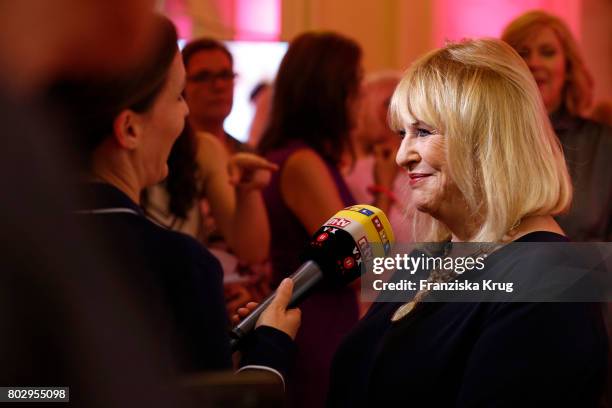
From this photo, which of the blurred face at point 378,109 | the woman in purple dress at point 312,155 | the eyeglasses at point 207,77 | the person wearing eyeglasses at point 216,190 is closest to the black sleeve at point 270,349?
the woman in purple dress at point 312,155

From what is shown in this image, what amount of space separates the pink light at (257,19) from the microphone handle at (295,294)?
305 cm

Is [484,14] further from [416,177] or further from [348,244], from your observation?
[348,244]

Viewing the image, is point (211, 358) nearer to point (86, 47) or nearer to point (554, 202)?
point (554, 202)

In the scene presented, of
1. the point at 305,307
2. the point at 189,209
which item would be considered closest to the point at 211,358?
the point at 305,307

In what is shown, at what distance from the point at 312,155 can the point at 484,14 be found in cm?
185

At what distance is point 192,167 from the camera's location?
86.0 inches

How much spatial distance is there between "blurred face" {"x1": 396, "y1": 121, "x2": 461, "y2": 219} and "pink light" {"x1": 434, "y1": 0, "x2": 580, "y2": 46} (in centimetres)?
225

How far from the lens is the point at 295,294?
4.14ft

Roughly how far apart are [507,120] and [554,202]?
0.13 m

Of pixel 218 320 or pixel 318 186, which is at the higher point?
pixel 218 320

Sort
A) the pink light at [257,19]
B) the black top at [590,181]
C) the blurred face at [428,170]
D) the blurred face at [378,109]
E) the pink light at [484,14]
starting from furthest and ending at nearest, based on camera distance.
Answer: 1. the pink light at [257,19]
2. the pink light at [484,14]
3. the blurred face at [378,109]
4. the black top at [590,181]
5. the blurred face at [428,170]

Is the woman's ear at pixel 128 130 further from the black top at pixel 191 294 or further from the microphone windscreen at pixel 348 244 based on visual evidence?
the microphone windscreen at pixel 348 244

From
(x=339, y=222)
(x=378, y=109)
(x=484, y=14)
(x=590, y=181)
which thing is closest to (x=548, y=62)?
(x=590, y=181)

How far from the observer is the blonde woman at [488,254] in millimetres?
1161
